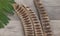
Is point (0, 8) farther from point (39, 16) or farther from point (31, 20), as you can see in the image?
A: point (39, 16)

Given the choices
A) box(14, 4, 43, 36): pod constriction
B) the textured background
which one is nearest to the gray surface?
the textured background

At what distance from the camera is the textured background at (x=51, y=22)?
182 centimetres

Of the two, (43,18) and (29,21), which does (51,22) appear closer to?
(43,18)

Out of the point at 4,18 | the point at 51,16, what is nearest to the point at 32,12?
the point at 51,16

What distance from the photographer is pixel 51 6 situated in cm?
220

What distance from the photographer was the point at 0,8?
1.03 metres

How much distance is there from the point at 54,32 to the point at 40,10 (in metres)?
0.30

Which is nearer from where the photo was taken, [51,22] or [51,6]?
[51,22]

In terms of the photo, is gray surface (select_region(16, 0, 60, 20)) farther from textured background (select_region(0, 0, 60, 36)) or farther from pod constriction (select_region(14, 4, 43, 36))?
pod constriction (select_region(14, 4, 43, 36))

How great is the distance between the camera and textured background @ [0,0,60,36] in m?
1.82

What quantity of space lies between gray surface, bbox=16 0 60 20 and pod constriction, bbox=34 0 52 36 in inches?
3.0

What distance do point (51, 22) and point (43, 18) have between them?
0.11m

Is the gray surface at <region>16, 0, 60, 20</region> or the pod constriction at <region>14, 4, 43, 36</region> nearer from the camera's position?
the pod constriction at <region>14, 4, 43, 36</region>

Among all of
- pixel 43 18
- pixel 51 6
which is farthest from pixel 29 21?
pixel 51 6
